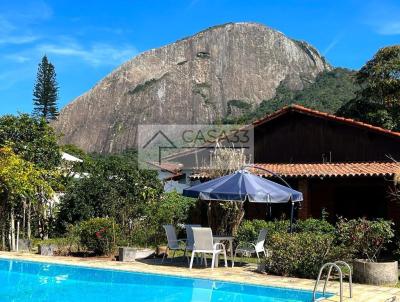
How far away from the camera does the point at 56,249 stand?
Result: 1476cm

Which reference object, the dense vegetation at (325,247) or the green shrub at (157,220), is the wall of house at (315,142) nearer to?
the green shrub at (157,220)

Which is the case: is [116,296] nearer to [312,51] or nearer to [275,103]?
[275,103]

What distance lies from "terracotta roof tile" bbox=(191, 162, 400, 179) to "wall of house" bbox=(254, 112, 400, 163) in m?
0.72

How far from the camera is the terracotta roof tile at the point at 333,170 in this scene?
16.0 metres

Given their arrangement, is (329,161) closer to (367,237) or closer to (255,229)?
(255,229)

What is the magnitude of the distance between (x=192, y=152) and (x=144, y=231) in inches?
594

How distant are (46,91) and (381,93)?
4645cm

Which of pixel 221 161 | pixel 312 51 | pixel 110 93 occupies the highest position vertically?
pixel 312 51

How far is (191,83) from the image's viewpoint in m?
117

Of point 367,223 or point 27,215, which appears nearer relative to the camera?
point 367,223

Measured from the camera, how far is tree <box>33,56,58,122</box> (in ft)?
213

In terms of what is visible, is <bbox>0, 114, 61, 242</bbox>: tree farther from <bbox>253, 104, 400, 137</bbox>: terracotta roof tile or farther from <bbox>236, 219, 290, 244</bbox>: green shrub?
<bbox>253, 104, 400, 137</bbox>: terracotta roof tile

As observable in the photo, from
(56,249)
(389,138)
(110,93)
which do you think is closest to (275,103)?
(110,93)

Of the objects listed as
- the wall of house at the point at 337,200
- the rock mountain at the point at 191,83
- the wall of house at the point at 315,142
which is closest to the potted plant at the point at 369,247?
the wall of house at the point at 337,200
